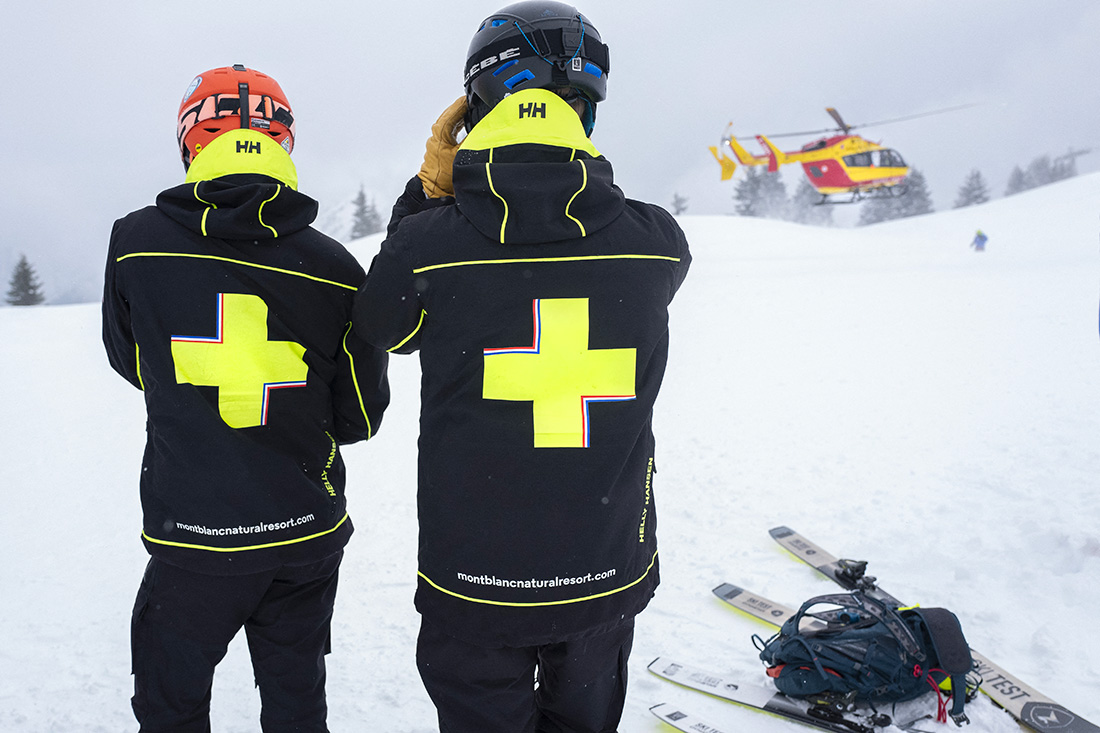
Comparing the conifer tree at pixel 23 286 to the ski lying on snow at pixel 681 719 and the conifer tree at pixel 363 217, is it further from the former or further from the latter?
the ski lying on snow at pixel 681 719

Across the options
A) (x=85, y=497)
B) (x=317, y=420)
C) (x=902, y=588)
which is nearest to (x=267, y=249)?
(x=317, y=420)

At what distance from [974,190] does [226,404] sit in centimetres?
7075

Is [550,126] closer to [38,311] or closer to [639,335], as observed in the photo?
[639,335]

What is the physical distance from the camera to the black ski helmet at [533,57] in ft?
5.86

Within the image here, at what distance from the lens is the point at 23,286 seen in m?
41.2

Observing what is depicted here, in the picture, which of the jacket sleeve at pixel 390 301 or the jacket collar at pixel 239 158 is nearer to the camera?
the jacket sleeve at pixel 390 301

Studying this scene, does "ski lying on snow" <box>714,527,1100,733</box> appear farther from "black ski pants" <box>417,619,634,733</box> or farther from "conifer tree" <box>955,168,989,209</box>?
"conifer tree" <box>955,168,989,209</box>

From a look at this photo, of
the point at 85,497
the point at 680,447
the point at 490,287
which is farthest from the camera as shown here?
the point at 680,447

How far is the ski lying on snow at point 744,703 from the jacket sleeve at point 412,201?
241cm

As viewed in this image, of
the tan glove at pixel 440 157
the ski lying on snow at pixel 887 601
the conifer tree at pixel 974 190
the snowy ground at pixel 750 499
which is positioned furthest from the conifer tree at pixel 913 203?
the tan glove at pixel 440 157

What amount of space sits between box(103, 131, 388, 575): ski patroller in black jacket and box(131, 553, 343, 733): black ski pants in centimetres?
9

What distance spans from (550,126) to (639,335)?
53cm

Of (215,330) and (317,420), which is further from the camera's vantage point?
(317,420)

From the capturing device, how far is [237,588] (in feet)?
6.06
